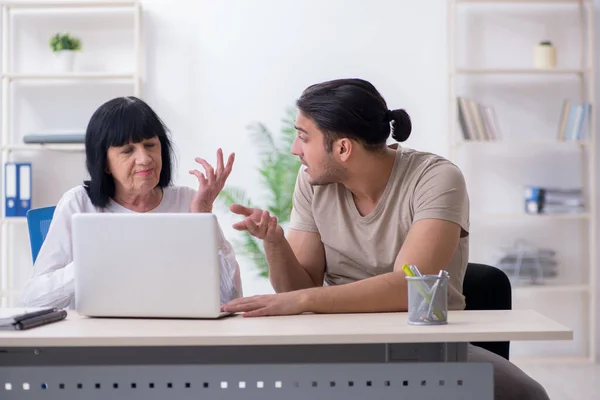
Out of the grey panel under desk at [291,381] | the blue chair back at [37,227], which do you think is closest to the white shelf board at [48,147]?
the blue chair back at [37,227]

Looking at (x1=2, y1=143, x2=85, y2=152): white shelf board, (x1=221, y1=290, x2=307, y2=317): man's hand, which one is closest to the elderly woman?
(x1=221, y1=290, x2=307, y2=317): man's hand

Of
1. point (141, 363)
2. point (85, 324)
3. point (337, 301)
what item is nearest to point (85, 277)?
point (85, 324)

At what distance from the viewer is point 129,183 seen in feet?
8.57

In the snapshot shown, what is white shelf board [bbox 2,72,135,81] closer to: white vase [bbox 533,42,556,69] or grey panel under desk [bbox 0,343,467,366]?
white vase [bbox 533,42,556,69]

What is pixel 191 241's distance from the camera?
182cm

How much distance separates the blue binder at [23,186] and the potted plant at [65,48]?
617 millimetres

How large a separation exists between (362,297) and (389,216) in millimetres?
418

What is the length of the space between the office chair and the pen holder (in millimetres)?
596

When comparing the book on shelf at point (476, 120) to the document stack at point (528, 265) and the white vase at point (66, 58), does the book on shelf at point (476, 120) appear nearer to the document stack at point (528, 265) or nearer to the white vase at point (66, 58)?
the document stack at point (528, 265)

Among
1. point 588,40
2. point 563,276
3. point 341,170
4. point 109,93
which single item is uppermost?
point 588,40

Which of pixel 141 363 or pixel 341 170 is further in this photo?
pixel 341 170

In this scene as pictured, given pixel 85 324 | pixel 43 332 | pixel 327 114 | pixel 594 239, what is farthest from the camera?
pixel 594 239

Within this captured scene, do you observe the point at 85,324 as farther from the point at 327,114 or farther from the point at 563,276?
the point at 563,276

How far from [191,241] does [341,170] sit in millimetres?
693
